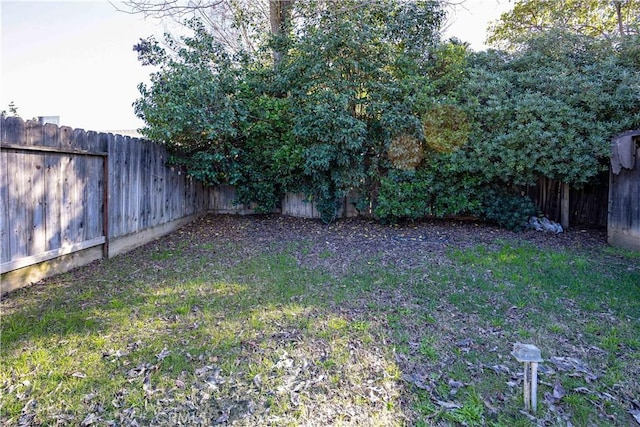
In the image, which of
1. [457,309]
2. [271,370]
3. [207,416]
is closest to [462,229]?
[457,309]

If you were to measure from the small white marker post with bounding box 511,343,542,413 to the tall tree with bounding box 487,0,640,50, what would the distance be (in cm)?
946

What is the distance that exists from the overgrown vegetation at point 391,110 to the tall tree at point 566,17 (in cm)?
291

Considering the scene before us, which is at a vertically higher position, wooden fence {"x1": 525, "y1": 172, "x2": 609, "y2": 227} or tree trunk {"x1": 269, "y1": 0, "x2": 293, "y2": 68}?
tree trunk {"x1": 269, "y1": 0, "x2": 293, "y2": 68}

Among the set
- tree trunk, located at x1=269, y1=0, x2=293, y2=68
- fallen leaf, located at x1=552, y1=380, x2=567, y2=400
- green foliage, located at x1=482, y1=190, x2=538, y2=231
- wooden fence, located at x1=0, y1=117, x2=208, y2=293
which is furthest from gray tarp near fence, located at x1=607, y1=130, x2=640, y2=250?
wooden fence, located at x1=0, y1=117, x2=208, y2=293

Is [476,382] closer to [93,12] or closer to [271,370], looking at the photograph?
[271,370]

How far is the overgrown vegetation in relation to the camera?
6.71m

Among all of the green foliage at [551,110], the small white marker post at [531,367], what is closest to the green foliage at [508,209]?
the green foliage at [551,110]

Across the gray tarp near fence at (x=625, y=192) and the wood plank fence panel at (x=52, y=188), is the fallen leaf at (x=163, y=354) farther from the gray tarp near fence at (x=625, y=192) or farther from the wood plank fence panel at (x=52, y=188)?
the gray tarp near fence at (x=625, y=192)

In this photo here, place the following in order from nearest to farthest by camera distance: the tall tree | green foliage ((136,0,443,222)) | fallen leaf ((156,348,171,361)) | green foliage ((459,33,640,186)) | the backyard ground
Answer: the backyard ground, fallen leaf ((156,348,171,361)), green foliage ((459,33,640,186)), green foliage ((136,0,443,222)), the tall tree

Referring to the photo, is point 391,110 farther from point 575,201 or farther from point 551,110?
point 575,201

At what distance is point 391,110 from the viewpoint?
7188mm

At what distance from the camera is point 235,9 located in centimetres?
962

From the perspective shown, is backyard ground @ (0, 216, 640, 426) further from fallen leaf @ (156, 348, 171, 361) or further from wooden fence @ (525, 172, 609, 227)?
wooden fence @ (525, 172, 609, 227)

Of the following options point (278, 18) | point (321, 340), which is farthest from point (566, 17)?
point (321, 340)
